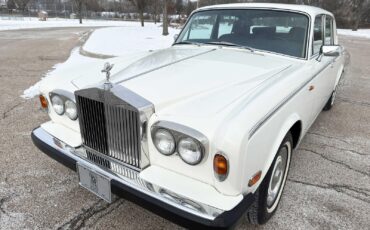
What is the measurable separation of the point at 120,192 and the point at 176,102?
0.71m

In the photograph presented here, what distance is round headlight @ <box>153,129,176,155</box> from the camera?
6.51 feet

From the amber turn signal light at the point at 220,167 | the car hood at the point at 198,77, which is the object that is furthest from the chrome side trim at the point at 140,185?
the car hood at the point at 198,77

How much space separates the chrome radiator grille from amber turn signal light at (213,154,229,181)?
533 mm

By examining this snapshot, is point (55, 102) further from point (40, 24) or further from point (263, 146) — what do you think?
point (40, 24)

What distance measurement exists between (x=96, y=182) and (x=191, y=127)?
0.87 meters

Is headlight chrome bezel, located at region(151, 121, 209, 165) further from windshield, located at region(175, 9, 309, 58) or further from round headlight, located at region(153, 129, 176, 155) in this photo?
windshield, located at region(175, 9, 309, 58)

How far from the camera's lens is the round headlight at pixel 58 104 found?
8.76 ft

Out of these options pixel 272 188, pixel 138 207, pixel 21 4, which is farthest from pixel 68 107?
pixel 21 4

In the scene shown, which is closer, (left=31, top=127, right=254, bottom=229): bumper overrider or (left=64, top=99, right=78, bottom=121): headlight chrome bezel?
(left=31, top=127, right=254, bottom=229): bumper overrider

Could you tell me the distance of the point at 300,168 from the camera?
341cm

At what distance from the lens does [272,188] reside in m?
2.59

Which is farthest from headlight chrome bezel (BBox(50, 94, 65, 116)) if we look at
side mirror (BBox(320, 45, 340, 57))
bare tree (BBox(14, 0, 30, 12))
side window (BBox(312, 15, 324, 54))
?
bare tree (BBox(14, 0, 30, 12))

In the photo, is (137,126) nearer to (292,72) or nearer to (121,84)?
(121,84)

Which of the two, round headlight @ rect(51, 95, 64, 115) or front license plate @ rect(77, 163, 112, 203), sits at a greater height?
round headlight @ rect(51, 95, 64, 115)
